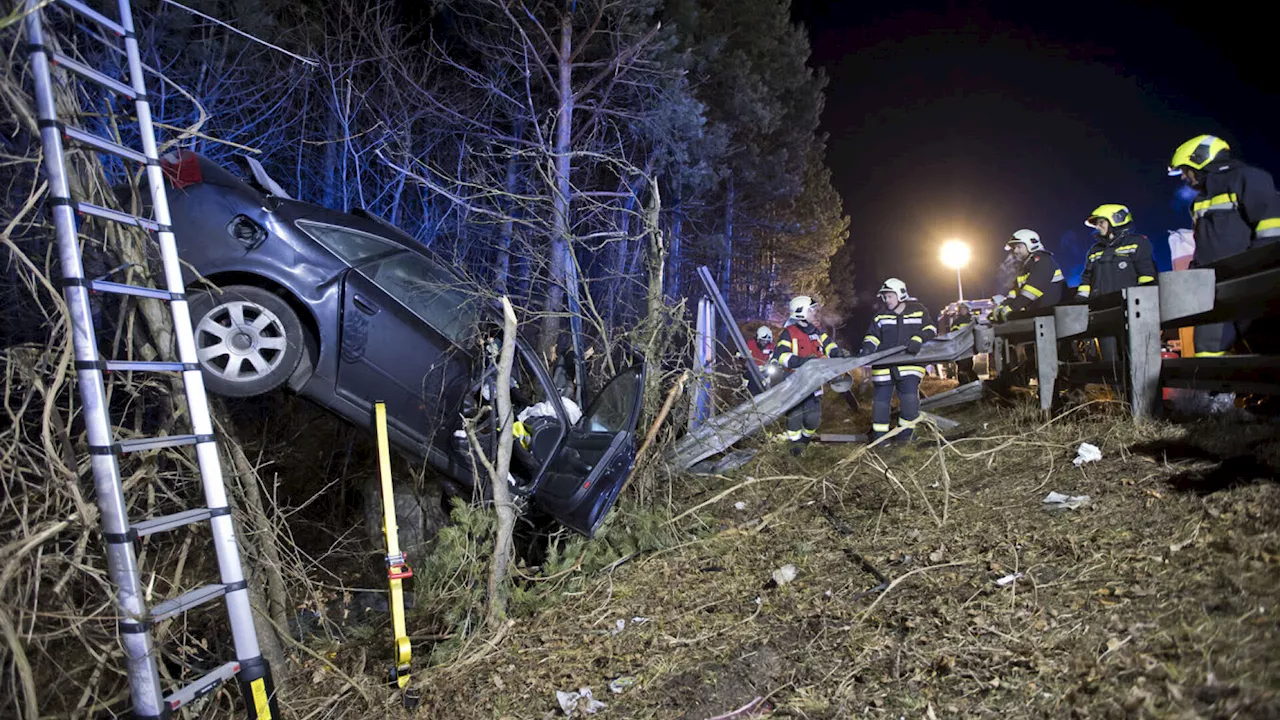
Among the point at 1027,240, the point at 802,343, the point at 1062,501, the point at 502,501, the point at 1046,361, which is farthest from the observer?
the point at 802,343

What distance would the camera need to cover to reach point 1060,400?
19.3ft

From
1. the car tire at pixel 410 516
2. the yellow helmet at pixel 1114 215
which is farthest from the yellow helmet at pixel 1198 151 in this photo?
the car tire at pixel 410 516

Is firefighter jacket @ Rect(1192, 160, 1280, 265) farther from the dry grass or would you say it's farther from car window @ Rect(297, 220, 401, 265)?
car window @ Rect(297, 220, 401, 265)

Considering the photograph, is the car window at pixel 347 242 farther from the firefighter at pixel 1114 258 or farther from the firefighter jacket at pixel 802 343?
the firefighter at pixel 1114 258

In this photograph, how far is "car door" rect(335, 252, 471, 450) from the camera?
4410 mm

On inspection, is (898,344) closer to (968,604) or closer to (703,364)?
(703,364)

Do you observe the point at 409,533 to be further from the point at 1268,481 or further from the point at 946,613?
the point at 1268,481

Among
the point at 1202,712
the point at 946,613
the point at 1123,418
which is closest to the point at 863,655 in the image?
the point at 946,613

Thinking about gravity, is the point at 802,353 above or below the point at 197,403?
below

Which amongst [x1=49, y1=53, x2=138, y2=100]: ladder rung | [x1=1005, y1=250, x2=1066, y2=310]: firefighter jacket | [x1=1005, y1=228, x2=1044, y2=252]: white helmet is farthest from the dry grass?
[x1=1005, y1=228, x2=1044, y2=252]: white helmet

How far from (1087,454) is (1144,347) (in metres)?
0.91

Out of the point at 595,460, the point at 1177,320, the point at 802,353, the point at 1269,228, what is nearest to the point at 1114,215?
the point at 1269,228

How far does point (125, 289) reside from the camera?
2621mm

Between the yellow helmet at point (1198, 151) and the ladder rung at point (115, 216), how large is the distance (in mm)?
6366
